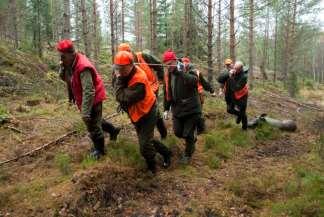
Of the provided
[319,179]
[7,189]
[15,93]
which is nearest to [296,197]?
[319,179]

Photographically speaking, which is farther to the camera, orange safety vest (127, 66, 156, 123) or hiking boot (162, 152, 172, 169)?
hiking boot (162, 152, 172, 169)

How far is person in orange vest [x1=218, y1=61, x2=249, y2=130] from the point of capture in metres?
10.6

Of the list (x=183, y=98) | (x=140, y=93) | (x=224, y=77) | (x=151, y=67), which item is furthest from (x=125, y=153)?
(x=224, y=77)

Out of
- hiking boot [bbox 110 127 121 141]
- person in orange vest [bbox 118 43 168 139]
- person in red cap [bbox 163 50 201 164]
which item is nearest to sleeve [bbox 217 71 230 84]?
person in orange vest [bbox 118 43 168 139]

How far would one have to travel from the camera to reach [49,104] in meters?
13.6

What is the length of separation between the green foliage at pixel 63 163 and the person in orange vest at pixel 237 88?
4583 millimetres

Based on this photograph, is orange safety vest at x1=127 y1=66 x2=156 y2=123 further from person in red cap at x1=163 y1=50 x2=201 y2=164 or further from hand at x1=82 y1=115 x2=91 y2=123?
person in red cap at x1=163 y1=50 x2=201 y2=164

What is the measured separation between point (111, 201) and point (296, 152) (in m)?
4.94

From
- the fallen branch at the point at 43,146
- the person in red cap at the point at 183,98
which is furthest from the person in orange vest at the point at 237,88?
the fallen branch at the point at 43,146

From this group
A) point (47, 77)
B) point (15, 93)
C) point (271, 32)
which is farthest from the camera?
point (271, 32)

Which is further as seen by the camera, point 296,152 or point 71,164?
point 296,152

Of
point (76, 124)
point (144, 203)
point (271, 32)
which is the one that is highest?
point (271, 32)

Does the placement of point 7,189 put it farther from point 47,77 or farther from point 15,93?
point 47,77

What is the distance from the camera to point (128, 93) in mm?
6512
